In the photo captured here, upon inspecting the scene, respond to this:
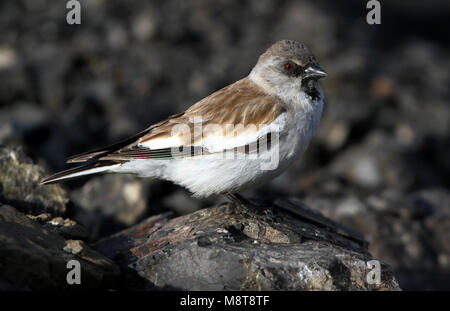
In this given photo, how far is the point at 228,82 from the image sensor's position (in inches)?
432

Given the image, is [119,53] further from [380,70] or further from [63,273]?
[63,273]

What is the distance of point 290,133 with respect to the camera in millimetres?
5094

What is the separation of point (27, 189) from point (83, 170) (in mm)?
538

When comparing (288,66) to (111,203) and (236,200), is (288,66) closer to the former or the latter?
(236,200)

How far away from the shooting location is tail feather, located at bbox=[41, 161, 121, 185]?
500 centimetres

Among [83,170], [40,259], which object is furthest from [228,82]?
[40,259]

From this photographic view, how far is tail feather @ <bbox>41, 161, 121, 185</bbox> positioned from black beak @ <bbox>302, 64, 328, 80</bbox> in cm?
199

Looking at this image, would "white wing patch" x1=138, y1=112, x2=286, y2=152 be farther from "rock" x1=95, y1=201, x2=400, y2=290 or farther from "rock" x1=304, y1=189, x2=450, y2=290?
"rock" x1=304, y1=189, x2=450, y2=290

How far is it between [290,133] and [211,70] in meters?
6.45

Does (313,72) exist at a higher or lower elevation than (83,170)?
higher

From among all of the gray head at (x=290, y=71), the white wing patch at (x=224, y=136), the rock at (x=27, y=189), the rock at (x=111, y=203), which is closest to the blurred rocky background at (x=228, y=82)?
the rock at (x=111, y=203)

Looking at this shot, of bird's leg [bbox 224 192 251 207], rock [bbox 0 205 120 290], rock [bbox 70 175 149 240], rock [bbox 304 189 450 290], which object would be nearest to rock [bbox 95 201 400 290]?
bird's leg [bbox 224 192 251 207]

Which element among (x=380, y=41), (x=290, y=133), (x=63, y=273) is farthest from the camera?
(x=380, y=41)
